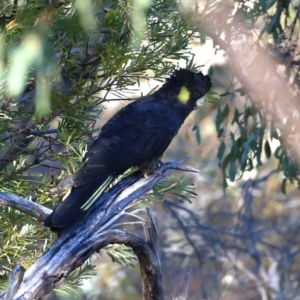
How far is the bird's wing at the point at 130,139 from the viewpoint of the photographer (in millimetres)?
2488

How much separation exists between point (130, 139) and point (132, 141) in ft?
0.04

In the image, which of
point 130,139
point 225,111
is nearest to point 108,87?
point 130,139

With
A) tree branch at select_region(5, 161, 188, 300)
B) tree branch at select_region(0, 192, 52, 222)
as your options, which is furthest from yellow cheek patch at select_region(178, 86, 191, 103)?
tree branch at select_region(0, 192, 52, 222)

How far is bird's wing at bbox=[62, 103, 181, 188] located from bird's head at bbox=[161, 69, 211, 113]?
0.27 ft

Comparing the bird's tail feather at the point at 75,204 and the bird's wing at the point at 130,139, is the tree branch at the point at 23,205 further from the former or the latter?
the bird's wing at the point at 130,139

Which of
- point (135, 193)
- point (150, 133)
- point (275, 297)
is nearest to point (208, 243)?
point (275, 297)

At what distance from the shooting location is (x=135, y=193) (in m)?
2.29

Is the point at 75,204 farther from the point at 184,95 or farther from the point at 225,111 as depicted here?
the point at 225,111

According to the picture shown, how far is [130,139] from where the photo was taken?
8.96ft

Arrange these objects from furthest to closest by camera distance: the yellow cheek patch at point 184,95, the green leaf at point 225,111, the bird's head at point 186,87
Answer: the green leaf at point 225,111 < the yellow cheek patch at point 184,95 < the bird's head at point 186,87

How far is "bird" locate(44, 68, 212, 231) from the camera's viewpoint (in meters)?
2.22

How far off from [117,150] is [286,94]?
158 cm

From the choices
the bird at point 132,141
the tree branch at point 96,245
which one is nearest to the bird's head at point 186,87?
the bird at point 132,141

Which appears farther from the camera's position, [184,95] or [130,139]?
[184,95]
